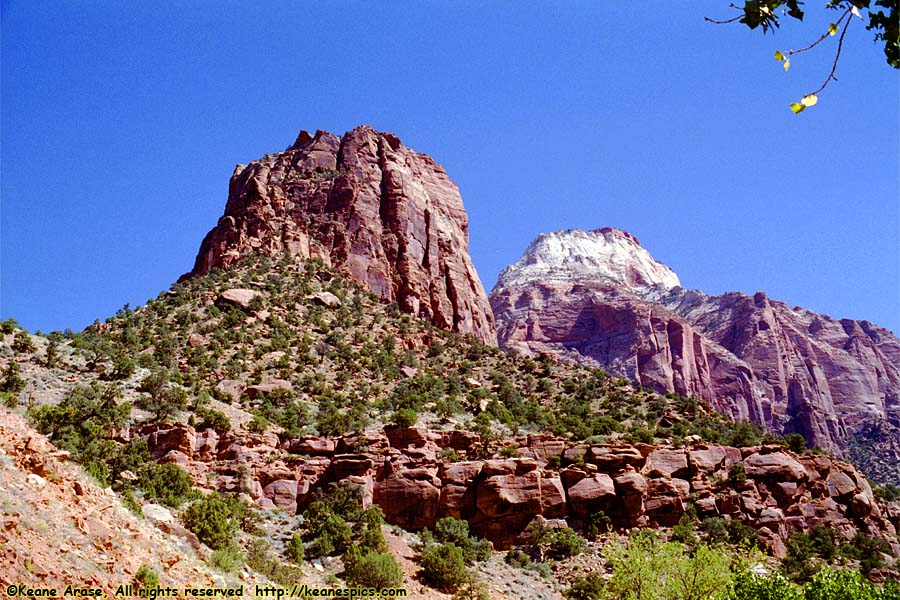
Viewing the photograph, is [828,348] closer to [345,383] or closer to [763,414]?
[763,414]

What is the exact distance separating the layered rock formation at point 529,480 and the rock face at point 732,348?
83944mm

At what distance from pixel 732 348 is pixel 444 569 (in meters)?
129

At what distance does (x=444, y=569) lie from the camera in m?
26.0

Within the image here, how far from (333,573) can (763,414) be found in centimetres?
11838

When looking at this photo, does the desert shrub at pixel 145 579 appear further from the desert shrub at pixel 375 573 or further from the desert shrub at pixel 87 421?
the desert shrub at pixel 375 573

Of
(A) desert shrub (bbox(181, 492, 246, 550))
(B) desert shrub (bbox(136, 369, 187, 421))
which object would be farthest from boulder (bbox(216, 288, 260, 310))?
(A) desert shrub (bbox(181, 492, 246, 550))

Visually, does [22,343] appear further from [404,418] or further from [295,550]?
[295,550]

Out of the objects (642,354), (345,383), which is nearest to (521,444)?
(345,383)

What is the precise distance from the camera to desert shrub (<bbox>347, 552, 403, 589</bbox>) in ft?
77.4

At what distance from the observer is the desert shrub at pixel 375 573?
23.6 metres

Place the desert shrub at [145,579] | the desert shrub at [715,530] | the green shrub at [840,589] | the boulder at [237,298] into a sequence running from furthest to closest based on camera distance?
the boulder at [237,298] < the desert shrub at [715,530] < the green shrub at [840,589] < the desert shrub at [145,579]

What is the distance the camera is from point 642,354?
126 meters

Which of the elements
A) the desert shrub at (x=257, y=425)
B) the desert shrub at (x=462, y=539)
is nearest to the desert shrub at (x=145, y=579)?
the desert shrub at (x=462, y=539)

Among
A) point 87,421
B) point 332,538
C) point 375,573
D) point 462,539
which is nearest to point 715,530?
point 462,539
